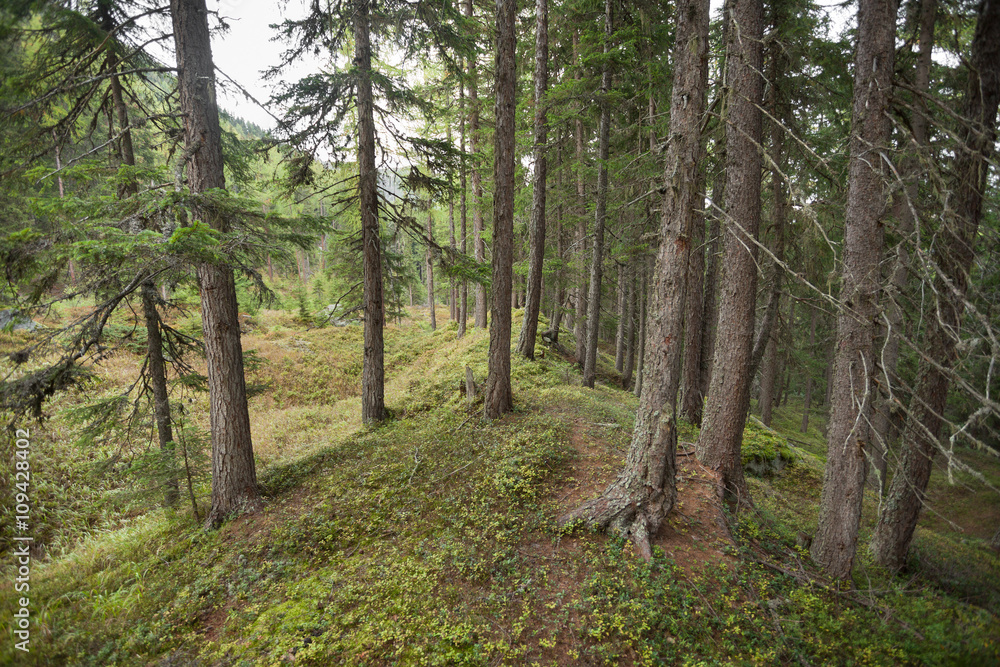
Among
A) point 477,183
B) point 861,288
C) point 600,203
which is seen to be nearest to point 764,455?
point 861,288

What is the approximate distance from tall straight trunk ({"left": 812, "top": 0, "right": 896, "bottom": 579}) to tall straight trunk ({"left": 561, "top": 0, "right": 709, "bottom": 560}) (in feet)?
6.63

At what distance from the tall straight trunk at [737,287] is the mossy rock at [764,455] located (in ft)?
13.8

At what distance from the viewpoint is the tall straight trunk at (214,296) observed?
672 centimetres

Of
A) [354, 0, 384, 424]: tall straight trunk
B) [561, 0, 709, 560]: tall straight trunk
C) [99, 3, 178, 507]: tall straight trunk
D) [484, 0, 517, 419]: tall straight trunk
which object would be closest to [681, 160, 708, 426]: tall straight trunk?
[484, 0, 517, 419]: tall straight trunk

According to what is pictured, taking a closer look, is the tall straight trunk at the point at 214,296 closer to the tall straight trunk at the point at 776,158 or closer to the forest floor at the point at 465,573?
the forest floor at the point at 465,573

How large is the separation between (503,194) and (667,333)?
16.4 ft

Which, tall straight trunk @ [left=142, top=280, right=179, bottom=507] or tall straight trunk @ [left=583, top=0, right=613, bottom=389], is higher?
tall straight trunk @ [left=583, top=0, right=613, bottom=389]

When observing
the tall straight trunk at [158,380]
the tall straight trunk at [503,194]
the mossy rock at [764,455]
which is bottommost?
the mossy rock at [764,455]

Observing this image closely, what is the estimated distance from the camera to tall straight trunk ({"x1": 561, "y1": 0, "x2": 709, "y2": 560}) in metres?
5.05

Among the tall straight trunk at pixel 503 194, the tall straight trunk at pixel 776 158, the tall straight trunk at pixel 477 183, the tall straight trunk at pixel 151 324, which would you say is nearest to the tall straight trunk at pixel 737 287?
the tall straight trunk at pixel 776 158

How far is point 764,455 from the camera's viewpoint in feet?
35.6

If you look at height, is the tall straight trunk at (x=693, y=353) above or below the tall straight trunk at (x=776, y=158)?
below

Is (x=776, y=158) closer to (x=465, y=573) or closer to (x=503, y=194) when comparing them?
(x=503, y=194)

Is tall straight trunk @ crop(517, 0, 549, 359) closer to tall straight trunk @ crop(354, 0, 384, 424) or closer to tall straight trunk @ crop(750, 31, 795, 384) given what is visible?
tall straight trunk @ crop(354, 0, 384, 424)
